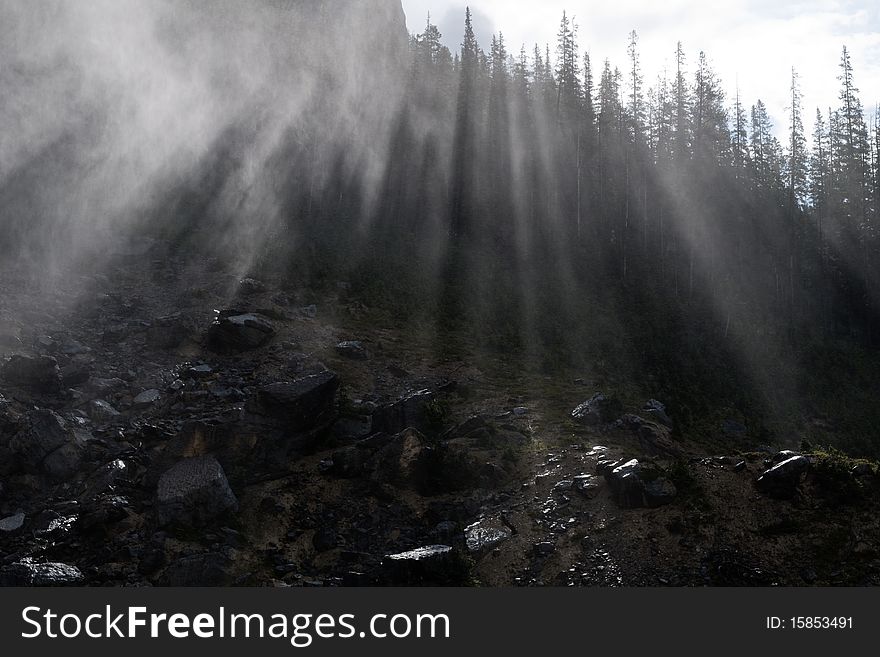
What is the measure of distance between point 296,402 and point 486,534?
275 inches

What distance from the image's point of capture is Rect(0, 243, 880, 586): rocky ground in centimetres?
1111

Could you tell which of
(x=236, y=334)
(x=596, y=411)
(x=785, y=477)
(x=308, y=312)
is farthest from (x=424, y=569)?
(x=308, y=312)

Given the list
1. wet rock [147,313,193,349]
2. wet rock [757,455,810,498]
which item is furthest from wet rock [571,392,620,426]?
wet rock [147,313,193,349]

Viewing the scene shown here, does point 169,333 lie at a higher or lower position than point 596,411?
higher

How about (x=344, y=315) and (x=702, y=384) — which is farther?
(x=702, y=384)

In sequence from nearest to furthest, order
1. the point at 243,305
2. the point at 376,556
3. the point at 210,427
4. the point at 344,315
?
the point at 376,556
the point at 210,427
the point at 243,305
the point at 344,315

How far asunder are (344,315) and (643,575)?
20649 mm

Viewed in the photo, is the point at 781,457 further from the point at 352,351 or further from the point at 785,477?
the point at 352,351

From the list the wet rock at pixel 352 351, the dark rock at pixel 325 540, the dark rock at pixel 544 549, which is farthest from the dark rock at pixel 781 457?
the wet rock at pixel 352 351

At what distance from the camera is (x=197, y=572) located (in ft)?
35.9

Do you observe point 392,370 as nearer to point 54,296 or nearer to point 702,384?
point 54,296

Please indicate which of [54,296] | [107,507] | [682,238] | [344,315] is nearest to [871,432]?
[682,238]

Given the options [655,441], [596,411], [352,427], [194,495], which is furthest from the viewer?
[596,411]

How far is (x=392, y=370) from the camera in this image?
23.5 metres
